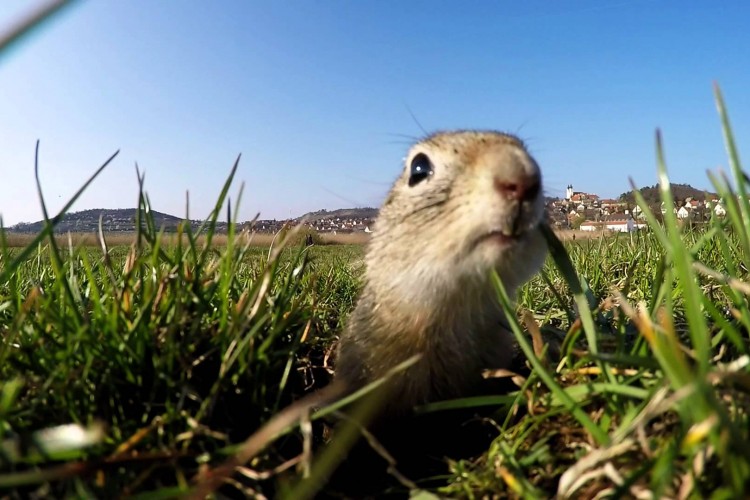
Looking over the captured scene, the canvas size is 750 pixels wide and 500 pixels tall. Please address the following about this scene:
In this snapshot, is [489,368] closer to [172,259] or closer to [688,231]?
[172,259]

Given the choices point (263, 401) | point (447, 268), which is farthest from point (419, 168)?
point (263, 401)

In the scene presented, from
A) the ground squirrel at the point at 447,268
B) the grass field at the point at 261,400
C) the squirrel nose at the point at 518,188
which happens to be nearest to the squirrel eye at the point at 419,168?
the ground squirrel at the point at 447,268

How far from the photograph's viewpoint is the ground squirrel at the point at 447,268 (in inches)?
84.6

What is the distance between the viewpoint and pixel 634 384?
176cm

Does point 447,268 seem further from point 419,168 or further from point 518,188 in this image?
point 419,168

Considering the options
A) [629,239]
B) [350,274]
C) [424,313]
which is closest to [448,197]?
[424,313]

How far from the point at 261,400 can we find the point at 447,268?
0.93 meters

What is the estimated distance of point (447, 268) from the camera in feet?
7.45

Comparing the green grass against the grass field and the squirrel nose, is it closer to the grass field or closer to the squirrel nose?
the grass field

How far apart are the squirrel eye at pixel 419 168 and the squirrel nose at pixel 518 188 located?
2.19 feet

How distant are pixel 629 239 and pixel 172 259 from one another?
17.7 feet

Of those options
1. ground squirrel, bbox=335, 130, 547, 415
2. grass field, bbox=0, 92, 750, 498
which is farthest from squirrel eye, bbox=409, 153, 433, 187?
grass field, bbox=0, 92, 750, 498

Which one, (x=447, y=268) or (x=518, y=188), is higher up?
(x=518, y=188)

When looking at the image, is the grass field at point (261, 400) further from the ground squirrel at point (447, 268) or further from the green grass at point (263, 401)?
the ground squirrel at point (447, 268)
